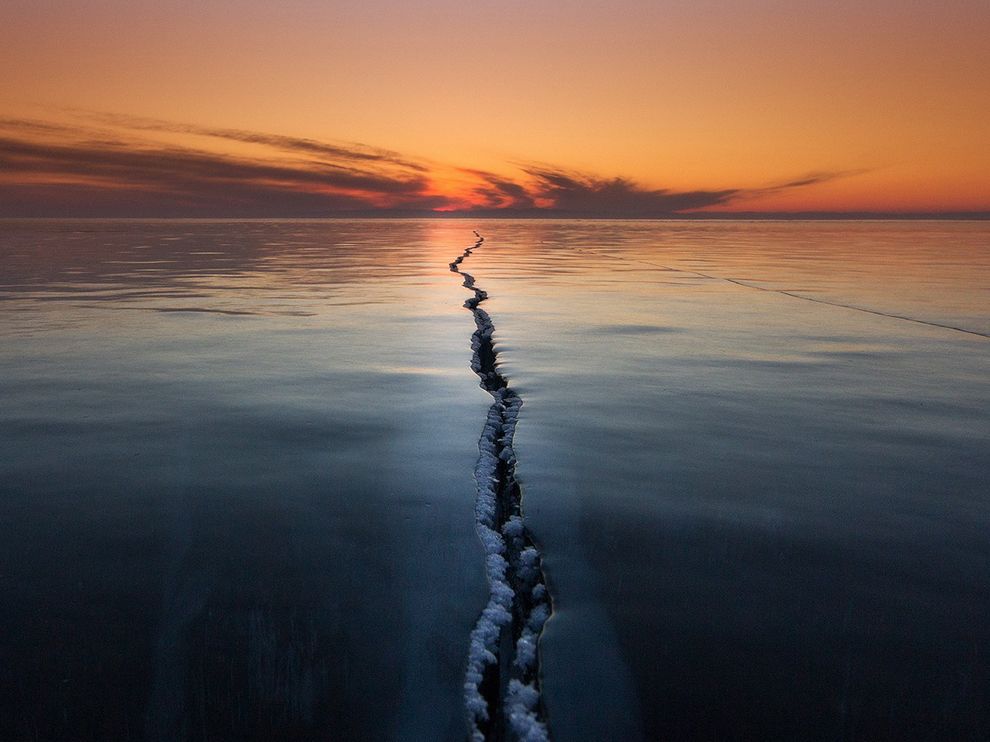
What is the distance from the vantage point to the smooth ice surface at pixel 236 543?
2.02 metres

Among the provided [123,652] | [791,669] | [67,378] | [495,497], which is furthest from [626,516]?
[67,378]

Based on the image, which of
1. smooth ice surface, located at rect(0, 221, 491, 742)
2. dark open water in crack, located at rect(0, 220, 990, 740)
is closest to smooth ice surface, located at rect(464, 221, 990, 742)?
dark open water in crack, located at rect(0, 220, 990, 740)

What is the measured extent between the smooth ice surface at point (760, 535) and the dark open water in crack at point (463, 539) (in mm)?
13

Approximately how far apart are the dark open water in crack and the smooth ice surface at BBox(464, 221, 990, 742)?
0.01m

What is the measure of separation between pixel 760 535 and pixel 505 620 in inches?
45.5

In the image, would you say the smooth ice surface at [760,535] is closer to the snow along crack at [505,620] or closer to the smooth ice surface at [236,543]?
the snow along crack at [505,620]

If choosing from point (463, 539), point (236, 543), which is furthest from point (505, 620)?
point (236, 543)

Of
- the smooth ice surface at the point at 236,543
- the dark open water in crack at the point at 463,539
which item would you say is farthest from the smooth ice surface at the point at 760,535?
the smooth ice surface at the point at 236,543

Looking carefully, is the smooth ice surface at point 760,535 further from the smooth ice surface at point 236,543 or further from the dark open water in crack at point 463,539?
the smooth ice surface at point 236,543

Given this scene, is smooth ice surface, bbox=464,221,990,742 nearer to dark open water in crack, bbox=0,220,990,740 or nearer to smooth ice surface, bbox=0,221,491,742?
dark open water in crack, bbox=0,220,990,740

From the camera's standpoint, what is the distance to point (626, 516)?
3.17m

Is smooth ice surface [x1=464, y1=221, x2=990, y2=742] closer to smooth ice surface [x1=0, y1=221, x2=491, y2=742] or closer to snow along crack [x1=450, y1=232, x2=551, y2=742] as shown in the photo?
snow along crack [x1=450, y1=232, x2=551, y2=742]

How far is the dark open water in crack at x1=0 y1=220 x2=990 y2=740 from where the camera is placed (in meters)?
2.02

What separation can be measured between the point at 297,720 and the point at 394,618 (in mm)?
486
